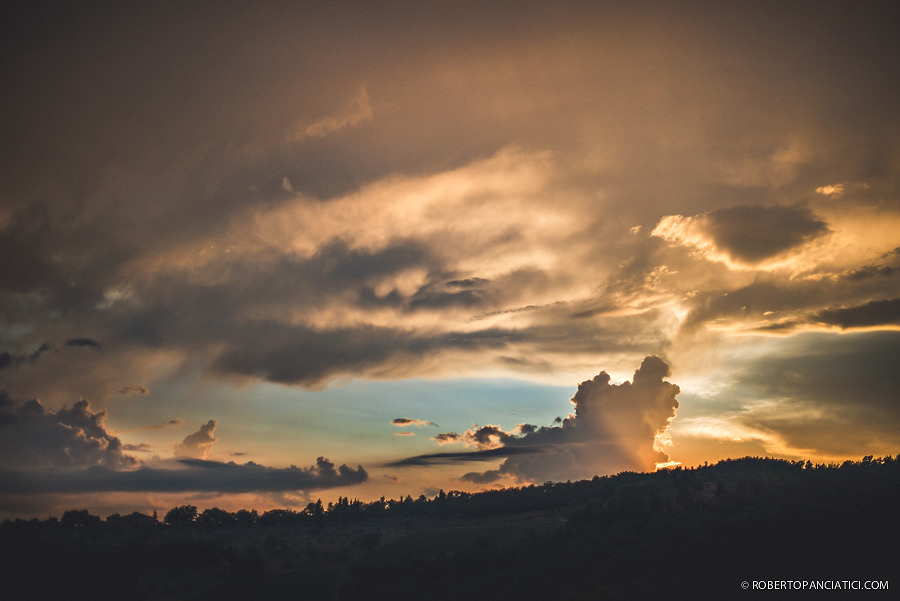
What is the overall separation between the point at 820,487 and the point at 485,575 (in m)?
128

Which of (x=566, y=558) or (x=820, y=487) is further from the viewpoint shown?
(x=820, y=487)

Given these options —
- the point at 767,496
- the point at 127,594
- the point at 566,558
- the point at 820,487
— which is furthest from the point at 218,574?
the point at 820,487

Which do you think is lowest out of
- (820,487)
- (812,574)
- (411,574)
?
(411,574)

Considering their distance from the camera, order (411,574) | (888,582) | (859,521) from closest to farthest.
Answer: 1. (888,582)
2. (859,521)
3. (411,574)

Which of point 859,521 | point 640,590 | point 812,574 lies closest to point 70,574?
point 640,590

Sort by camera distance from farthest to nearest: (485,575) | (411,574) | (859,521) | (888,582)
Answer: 1. (411,574)
2. (485,575)
3. (859,521)
4. (888,582)

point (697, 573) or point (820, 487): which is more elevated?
point (820, 487)

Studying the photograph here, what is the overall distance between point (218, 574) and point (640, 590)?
149 meters

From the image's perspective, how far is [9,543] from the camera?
607 ft

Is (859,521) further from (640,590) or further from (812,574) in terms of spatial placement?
(640,590)

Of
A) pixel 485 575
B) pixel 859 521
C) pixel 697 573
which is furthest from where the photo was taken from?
pixel 485 575

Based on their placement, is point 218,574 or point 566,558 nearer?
point 566,558

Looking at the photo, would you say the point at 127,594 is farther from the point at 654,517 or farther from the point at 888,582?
the point at 888,582

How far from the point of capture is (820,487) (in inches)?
7662
